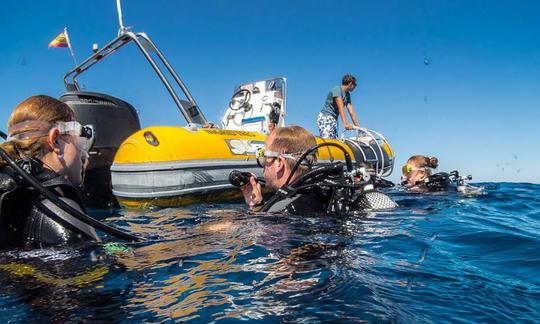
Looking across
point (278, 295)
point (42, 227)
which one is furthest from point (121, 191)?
point (278, 295)

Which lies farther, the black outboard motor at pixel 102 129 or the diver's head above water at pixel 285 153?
the black outboard motor at pixel 102 129

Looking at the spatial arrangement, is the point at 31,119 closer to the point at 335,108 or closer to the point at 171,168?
the point at 171,168

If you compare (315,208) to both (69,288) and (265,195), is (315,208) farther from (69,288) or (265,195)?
(265,195)

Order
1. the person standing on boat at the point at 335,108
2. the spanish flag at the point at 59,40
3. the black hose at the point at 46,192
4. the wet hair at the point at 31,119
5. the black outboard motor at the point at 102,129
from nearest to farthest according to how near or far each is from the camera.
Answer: the black hose at the point at 46,192
the wet hair at the point at 31,119
the black outboard motor at the point at 102,129
the spanish flag at the point at 59,40
the person standing on boat at the point at 335,108

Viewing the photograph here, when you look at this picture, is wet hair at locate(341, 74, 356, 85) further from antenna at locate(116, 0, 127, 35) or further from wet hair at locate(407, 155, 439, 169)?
antenna at locate(116, 0, 127, 35)

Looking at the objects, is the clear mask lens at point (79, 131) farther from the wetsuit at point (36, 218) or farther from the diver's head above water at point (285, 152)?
the diver's head above water at point (285, 152)

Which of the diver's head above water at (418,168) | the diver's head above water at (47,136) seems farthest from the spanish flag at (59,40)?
the diver's head above water at (418,168)

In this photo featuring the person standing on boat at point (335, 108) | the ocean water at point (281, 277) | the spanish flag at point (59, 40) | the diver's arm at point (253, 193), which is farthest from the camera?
the person standing on boat at point (335, 108)

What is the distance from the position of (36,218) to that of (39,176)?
222 millimetres

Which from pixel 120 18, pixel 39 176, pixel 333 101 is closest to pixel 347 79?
pixel 333 101

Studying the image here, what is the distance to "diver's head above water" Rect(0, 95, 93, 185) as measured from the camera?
2166 millimetres

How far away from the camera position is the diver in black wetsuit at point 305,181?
3184 millimetres

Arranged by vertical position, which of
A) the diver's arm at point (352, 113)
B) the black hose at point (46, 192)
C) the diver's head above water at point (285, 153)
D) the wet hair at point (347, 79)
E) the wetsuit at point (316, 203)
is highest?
the wet hair at point (347, 79)

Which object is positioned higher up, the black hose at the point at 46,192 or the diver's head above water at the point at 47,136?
the diver's head above water at the point at 47,136
